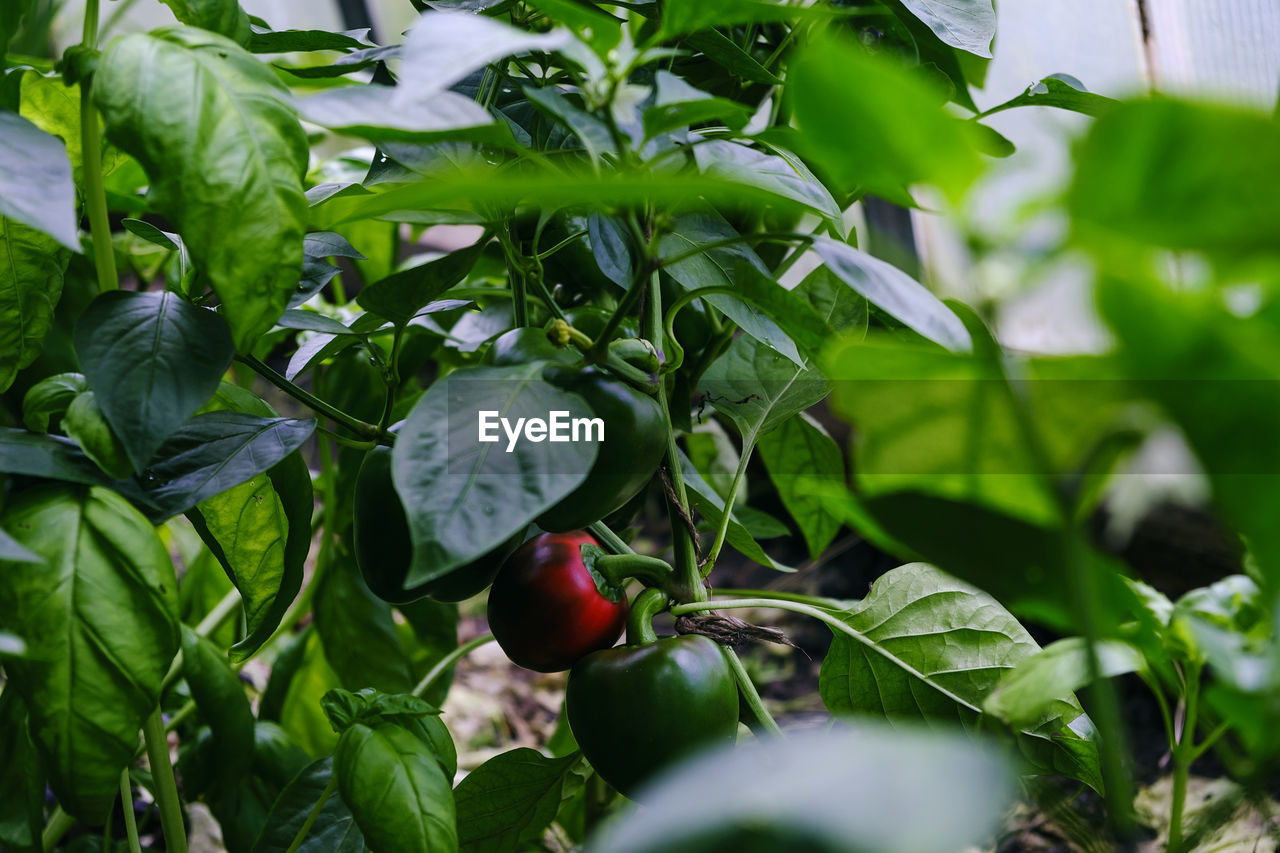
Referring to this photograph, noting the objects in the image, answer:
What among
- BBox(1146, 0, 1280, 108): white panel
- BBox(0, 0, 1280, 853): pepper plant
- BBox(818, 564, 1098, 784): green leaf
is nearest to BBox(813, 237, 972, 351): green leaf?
BBox(0, 0, 1280, 853): pepper plant

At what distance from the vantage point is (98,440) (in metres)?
0.33

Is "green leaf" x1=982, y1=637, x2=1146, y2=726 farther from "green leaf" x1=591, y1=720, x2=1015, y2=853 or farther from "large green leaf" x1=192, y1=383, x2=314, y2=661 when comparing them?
"large green leaf" x1=192, y1=383, x2=314, y2=661

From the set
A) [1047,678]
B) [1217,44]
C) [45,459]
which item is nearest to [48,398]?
[45,459]

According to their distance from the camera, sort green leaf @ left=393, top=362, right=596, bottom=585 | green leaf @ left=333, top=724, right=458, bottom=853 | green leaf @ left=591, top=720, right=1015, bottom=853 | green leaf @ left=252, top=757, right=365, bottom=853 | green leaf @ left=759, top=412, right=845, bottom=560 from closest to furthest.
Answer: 1. green leaf @ left=591, top=720, right=1015, bottom=853
2. green leaf @ left=393, top=362, right=596, bottom=585
3. green leaf @ left=333, top=724, right=458, bottom=853
4. green leaf @ left=252, top=757, right=365, bottom=853
5. green leaf @ left=759, top=412, right=845, bottom=560

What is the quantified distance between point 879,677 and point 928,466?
0.92 ft

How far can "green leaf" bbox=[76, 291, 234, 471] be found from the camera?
0.32 m

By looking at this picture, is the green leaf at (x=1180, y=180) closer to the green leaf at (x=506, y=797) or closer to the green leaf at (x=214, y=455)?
the green leaf at (x=214, y=455)

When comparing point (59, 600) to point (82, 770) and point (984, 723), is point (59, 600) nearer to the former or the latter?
point (82, 770)

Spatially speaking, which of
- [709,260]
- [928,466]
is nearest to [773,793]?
[928,466]

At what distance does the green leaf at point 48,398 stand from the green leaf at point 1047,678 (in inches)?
14.2

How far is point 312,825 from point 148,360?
29cm

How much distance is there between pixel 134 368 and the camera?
33 cm

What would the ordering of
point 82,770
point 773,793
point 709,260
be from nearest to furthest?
1. point 773,793
2. point 82,770
3. point 709,260

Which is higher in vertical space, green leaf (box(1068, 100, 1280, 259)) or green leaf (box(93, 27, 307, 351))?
green leaf (box(1068, 100, 1280, 259))
